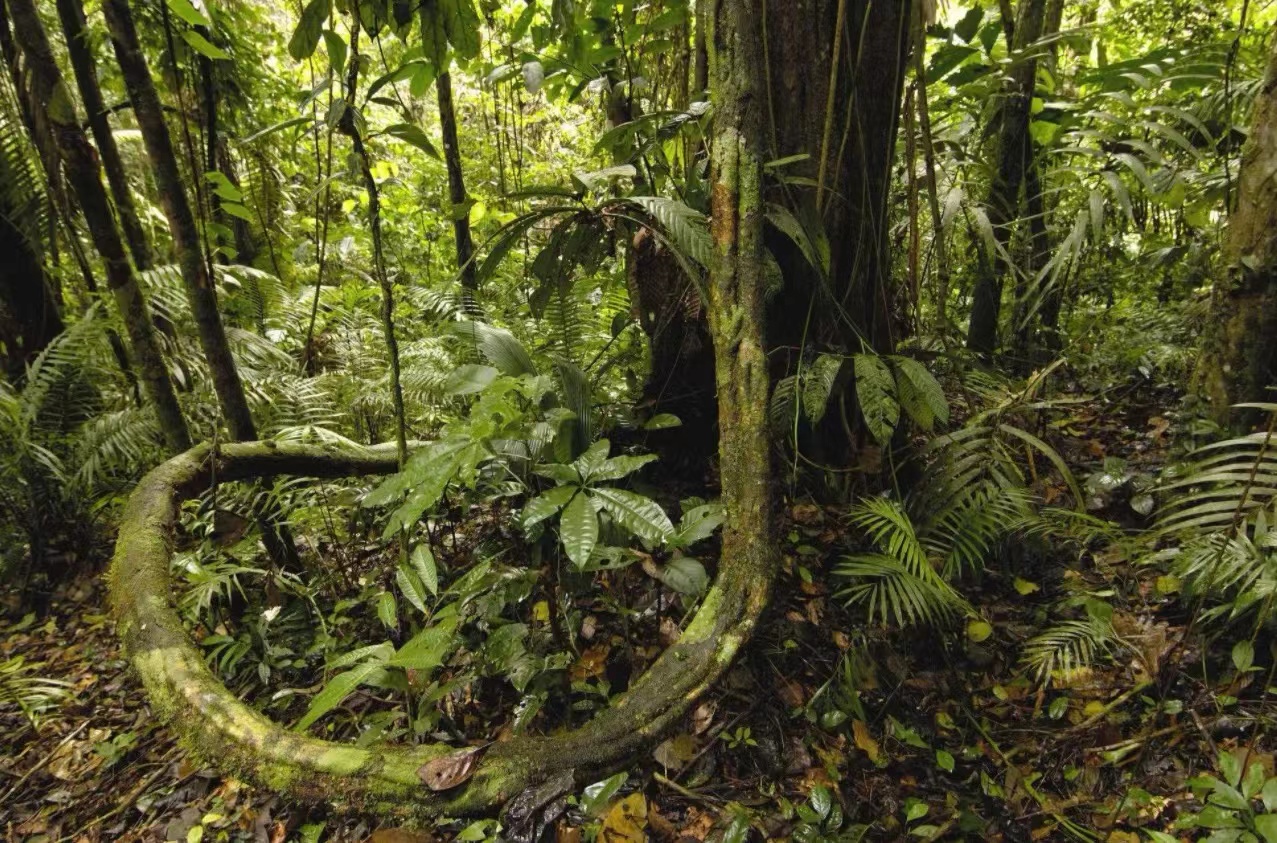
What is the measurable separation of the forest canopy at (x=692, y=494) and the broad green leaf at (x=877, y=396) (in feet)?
0.05

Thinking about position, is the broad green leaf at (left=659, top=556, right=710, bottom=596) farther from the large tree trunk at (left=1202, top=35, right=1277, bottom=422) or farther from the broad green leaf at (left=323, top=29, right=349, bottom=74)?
Result: the large tree trunk at (left=1202, top=35, right=1277, bottom=422)

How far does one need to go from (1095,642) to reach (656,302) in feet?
6.81

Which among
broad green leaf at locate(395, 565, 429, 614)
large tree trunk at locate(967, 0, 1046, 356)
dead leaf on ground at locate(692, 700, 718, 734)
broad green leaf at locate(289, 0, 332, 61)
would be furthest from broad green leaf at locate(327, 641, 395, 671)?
large tree trunk at locate(967, 0, 1046, 356)

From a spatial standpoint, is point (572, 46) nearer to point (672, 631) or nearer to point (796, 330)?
point (796, 330)

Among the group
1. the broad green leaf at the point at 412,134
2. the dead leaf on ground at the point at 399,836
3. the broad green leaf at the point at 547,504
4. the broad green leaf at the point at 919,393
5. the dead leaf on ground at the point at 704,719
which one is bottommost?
the dead leaf on ground at the point at 704,719

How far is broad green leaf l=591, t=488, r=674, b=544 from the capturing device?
177 centimetres

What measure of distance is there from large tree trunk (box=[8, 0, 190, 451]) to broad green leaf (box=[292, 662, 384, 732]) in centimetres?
187

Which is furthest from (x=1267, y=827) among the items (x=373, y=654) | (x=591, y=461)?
(x=373, y=654)

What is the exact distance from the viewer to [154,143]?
2.19m

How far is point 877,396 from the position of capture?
2082mm

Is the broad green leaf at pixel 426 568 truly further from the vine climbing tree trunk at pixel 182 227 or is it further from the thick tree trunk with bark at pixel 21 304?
the thick tree trunk with bark at pixel 21 304

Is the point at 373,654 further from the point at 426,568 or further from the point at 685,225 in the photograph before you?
the point at 685,225

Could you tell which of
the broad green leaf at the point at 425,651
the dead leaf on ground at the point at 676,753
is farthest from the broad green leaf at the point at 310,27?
the dead leaf on ground at the point at 676,753

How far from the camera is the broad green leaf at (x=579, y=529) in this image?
1.66 meters
